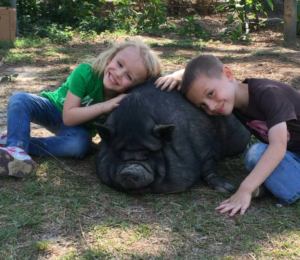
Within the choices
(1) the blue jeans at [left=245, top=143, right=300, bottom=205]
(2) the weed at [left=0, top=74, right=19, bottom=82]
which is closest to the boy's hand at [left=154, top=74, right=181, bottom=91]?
(1) the blue jeans at [left=245, top=143, right=300, bottom=205]

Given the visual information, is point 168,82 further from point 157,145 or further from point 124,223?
point 124,223

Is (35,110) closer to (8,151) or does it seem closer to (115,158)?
(8,151)

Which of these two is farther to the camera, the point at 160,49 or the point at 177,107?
the point at 160,49

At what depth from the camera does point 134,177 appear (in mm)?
3066

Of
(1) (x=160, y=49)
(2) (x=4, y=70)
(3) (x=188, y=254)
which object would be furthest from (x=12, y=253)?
(1) (x=160, y=49)

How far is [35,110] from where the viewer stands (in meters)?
3.86

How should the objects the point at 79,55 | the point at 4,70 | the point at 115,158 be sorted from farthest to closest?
the point at 79,55
the point at 4,70
the point at 115,158

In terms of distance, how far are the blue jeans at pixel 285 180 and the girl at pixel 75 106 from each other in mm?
1116

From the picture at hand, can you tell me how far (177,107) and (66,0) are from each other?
8085 millimetres

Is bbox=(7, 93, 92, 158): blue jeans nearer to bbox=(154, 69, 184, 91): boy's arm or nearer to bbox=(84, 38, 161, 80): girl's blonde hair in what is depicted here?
bbox=(84, 38, 161, 80): girl's blonde hair

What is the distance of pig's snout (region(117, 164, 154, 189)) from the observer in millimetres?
3051

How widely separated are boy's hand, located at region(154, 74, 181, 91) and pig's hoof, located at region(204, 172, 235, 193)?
72 cm

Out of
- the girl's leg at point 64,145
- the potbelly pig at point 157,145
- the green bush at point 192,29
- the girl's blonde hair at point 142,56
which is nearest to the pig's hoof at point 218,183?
the potbelly pig at point 157,145

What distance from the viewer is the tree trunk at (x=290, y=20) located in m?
8.22
